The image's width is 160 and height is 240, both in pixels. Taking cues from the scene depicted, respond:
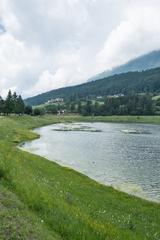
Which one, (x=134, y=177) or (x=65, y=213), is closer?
(x=65, y=213)

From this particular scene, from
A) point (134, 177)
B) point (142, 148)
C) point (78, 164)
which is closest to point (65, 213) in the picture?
point (134, 177)

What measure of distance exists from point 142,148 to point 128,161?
81.2 ft

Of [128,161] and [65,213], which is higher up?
[65,213]

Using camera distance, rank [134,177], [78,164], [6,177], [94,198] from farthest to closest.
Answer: [78,164] → [134,177] → [94,198] → [6,177]

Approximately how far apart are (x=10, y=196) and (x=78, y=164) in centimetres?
4998

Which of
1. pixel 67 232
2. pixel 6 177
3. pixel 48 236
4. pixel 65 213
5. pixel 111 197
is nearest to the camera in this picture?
pixel 48 236

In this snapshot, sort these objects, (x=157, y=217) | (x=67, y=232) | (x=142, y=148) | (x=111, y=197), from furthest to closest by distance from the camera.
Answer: (x=142, y=148) → (x=111, y=197) → (x=157, y=217) → (x=67, y=232)

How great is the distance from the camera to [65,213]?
21.2 metres

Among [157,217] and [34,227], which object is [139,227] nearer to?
[157,217]

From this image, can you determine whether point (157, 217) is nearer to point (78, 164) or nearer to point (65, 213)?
point (65, 213)

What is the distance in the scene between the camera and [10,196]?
2123cm

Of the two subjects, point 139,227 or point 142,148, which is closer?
point 139,227

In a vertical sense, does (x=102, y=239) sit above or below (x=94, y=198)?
above

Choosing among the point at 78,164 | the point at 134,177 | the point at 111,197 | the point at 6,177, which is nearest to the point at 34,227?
the point at 6,177
